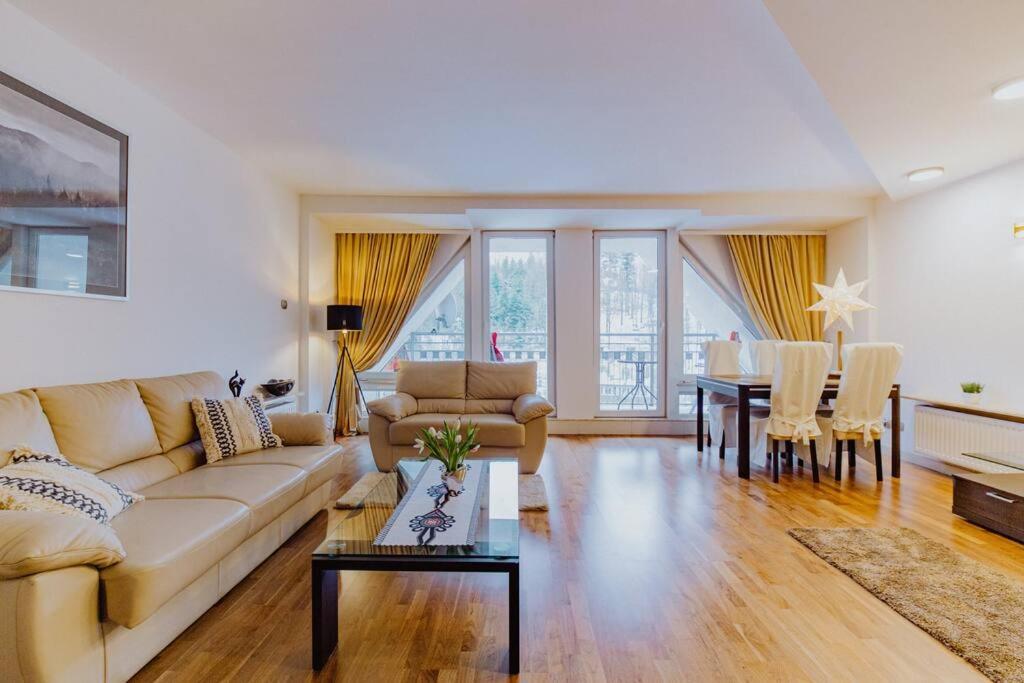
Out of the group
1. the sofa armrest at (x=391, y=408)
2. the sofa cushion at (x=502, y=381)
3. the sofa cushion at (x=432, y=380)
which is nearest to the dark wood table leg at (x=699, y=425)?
the sofa cushion at (x=502, y=381)

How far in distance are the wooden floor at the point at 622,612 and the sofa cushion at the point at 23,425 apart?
0.92 meters

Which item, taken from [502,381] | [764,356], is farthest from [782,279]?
[502,381]

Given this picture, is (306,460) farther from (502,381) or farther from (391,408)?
(502,381)

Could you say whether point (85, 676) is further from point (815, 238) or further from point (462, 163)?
point (815, 238)

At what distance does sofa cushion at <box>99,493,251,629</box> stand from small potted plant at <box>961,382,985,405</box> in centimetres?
489

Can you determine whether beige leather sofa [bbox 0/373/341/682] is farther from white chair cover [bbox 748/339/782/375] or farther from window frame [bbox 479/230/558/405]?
white chair cover [bbox 748/339/782/375]

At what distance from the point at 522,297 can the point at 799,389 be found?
3068 millimetres

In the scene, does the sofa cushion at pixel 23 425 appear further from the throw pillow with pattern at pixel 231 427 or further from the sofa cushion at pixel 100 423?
the throw pillow with pattern at pixel 231 427

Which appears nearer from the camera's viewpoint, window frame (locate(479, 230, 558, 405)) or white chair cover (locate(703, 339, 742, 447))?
white chair cover (locate(703, 339, 742, 447))

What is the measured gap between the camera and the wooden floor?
1665 mm

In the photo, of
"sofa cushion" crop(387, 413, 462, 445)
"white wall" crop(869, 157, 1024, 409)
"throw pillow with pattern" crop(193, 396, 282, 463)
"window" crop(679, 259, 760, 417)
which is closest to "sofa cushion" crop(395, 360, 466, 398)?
"sofa cushion" crop(387, 413, 462, 445)

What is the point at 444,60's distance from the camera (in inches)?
102

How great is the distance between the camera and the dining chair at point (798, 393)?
3.70 m

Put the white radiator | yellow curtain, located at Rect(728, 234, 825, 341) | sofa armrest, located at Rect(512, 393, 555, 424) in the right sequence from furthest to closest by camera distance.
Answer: yellow curtain, located at Rect(728, 234, 825, 341)
sofa armrest, located at Rect(512, 393, 555, 424)
the white radiator
